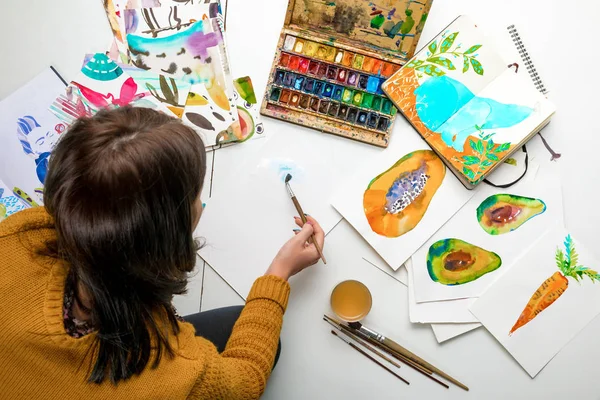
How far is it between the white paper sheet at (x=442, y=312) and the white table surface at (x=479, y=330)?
23 millimetres

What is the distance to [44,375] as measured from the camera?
688 millimetres

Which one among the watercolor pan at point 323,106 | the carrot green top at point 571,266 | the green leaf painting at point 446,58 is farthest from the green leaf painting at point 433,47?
the carrot green top at point 571,266

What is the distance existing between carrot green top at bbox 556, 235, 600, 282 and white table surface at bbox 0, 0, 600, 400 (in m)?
0.04

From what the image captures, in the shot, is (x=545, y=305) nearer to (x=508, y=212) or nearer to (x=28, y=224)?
(x=508, y=212)

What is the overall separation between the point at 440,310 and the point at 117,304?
676 millimetres

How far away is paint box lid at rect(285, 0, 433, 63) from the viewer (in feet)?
3.39

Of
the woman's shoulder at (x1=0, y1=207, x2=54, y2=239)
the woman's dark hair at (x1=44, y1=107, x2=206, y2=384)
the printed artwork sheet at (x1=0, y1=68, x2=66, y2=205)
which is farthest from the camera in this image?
the printed artwork sheet at (x1=0, y1=68, x2=66, y2=205)

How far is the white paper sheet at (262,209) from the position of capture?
1073mm

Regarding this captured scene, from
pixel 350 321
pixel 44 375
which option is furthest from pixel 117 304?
pixel 350 321

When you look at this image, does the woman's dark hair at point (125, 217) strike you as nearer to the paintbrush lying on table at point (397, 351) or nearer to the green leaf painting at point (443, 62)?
the paintbrush lying on table at point (397, 351)

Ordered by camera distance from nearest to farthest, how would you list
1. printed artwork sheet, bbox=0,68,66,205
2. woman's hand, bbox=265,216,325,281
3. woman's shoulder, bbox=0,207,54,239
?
woman's shoulder, bbox=0,207,54,239 < woman's hand, bbox=265,216,325,281 < printed artwork sheet, bbox=0,68,66,205

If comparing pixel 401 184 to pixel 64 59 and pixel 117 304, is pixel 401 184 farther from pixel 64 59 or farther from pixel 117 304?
pixel 64 59

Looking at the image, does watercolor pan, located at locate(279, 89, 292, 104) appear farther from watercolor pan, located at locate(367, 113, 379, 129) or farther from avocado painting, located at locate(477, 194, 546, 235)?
avocado painting, located at locate(477, 194, 546, 235)

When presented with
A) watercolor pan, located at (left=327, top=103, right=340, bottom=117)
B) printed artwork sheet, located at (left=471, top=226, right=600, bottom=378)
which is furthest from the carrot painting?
watercolor pan, located at (left=327, top=103, right=340, bottom=117)
